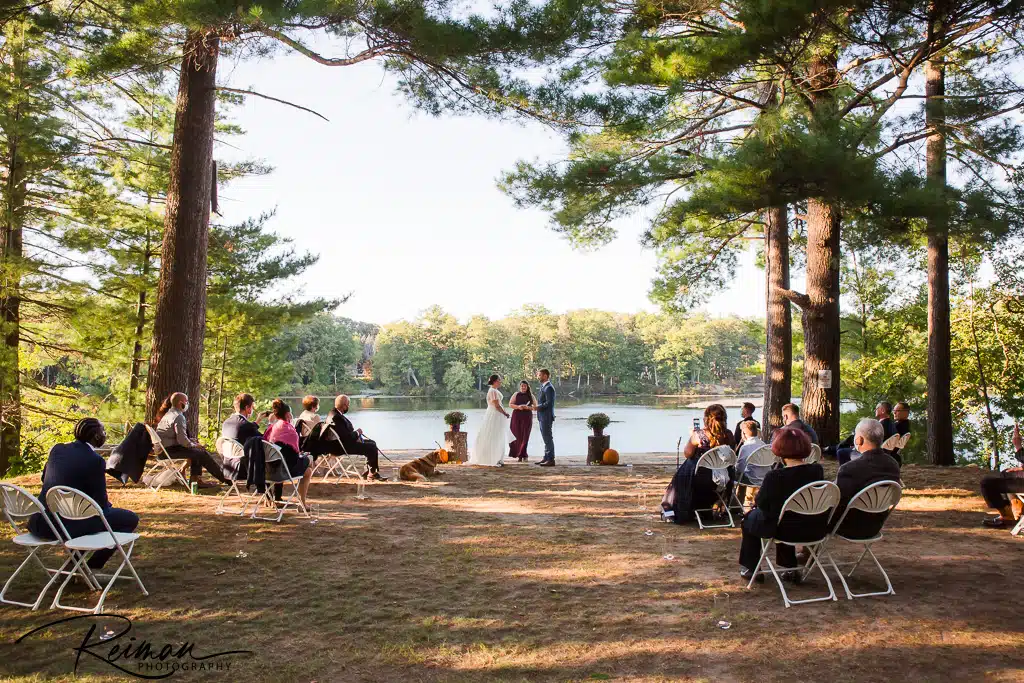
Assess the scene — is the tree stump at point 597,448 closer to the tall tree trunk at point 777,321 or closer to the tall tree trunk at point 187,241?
the tall tree trunk at point 777,321

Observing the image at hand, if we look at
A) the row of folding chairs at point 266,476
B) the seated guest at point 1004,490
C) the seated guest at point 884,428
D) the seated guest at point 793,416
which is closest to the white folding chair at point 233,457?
the row of folding chairs at point 266,476

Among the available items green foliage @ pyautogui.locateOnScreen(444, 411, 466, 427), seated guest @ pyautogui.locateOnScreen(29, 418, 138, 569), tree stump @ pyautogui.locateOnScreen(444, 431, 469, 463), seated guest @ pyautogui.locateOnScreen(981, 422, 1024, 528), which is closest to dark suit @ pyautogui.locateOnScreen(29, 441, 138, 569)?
seated guest @ pyautogui.locateOnScreen(29, 418, 138, 569)

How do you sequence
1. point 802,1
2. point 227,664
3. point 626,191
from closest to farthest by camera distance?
1. point 227,664
2. point 802,1
3. point 626,191

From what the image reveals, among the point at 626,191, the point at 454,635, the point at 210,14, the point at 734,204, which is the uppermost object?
the point at 210,14

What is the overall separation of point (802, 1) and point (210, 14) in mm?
5705

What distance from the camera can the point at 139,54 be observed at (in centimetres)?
A: 849

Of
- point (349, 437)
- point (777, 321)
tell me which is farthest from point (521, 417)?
point (777, 321)

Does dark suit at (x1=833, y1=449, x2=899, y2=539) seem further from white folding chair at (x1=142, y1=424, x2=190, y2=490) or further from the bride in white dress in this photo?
the bride in white dress

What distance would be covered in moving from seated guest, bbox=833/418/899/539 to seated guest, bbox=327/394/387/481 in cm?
518

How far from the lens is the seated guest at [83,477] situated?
4164 millimetres

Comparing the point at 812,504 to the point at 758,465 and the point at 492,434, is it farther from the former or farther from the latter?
the point at 492,434

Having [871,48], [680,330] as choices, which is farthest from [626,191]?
[680,330]

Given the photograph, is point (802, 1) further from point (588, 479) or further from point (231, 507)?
point (231, 507)

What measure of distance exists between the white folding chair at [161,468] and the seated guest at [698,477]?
4.91 m
